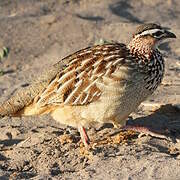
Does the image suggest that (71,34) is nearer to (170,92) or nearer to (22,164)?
(170,92)

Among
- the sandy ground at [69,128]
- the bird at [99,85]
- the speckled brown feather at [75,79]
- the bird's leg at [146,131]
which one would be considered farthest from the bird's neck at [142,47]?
the sandy ground at [69,128]

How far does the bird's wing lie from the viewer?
274 inches

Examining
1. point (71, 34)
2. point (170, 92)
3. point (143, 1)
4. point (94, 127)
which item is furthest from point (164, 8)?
point (94, 127)

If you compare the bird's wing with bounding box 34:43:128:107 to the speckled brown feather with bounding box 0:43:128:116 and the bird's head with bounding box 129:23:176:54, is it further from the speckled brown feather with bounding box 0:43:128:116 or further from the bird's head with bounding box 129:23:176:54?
the bird's head with bounding box 129:23:176:54

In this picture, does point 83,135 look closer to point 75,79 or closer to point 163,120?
point 75,79

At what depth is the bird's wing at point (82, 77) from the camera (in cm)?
697

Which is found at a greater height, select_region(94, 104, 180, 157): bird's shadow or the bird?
the bird

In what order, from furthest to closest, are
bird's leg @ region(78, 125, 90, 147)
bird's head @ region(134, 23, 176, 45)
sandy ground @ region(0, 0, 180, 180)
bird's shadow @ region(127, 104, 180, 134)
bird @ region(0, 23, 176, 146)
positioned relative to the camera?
bird's shadow @ region(127, 104, 180, 134)
bird's head @ region(134, 23, 176, 45)
bird's leg @ region(78, 125, 90, 147)
bird @ region(0, 23, 176, 146)
sandy ground @ region(0, 0, 180, 180)

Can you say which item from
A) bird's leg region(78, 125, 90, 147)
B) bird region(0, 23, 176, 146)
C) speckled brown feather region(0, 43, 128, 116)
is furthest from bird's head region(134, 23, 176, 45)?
bird's leg region(78, 125, 90, 147)

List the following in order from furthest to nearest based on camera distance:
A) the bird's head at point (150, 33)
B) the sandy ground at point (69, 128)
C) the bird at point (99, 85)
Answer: the bird's head at point (150, 33) < the bird at point (99, 85) < the sandy ground at point (69, 128)

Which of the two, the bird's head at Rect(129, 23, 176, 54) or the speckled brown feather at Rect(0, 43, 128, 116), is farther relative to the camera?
the bird's head at Rect(129, 23, 176, 54)

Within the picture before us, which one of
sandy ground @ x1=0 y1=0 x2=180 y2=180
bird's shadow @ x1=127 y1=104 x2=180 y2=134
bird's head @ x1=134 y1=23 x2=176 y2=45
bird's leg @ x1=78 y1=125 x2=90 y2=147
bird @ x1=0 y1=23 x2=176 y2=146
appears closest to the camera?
sandy ground @ x1=0 y1=0 x2=180 y2=180

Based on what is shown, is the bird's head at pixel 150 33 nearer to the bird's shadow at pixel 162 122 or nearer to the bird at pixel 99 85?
the bird at pixel 99 85

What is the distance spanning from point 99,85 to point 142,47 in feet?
2.84
